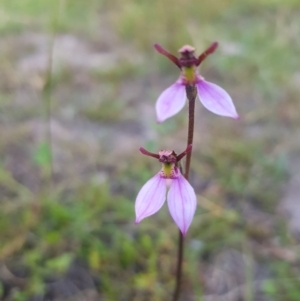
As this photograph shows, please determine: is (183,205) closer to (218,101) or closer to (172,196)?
(172,196)

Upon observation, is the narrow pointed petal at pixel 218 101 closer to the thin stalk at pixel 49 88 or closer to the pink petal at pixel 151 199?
the pink petal at pixel 151 199

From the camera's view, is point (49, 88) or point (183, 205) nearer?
point (183, 205)

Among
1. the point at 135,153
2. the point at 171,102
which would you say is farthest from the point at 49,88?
the point at 171,102

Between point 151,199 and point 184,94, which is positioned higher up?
point 184,94

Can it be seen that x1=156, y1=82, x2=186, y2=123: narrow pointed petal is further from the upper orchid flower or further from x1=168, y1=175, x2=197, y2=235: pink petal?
x1=168, y1=175, x2=197, y2=235: pink petal

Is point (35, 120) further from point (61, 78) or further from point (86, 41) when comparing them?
point (86, 41)

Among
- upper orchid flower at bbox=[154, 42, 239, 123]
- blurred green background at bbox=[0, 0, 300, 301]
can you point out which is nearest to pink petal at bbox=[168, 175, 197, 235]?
upper orchid flower at bbox=[154, 42, 239, 123]

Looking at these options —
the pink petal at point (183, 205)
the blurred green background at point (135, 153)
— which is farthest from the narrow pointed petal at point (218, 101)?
the blurred green background at point (135, 153)
